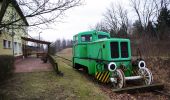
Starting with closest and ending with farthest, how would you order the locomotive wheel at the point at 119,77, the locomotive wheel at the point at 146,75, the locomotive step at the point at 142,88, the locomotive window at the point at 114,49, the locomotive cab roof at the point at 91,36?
the locomotive step at the point at 142,88, the locomotive wheel at the point at 119,77, the locomotive wheel at the point at 146,75, the locomotive window at the point at 114,49, the locomotive cab roof at the point at 91,36

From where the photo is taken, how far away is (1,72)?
10.5 meters

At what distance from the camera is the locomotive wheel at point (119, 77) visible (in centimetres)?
968

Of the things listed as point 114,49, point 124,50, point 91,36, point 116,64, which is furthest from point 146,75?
point 91,36

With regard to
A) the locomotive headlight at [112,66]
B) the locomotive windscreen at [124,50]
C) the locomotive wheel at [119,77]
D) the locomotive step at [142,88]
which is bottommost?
the locomotive step at [142,88]

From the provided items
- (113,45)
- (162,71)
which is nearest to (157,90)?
(113,45)

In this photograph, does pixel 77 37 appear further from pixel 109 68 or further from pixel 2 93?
pixel 2 93

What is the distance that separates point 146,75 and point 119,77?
4.64 ft

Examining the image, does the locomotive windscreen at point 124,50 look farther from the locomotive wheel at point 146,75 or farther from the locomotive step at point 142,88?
the locomotive step at point 142,88

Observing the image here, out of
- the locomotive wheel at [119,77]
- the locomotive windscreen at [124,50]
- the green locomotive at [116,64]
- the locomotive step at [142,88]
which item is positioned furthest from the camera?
the locomotive windscreen at [124,50]

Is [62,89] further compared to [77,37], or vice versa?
[77,37]

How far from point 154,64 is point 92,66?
6326mm

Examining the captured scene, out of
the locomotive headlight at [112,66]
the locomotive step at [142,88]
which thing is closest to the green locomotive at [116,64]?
the locomotive headlight at [112,66]

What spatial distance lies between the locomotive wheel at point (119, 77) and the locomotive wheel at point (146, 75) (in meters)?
1.24

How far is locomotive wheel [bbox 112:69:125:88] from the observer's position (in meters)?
9.68
